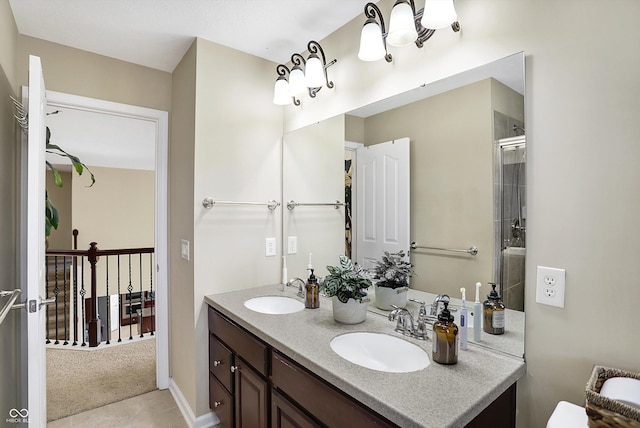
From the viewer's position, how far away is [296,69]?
1.97 m

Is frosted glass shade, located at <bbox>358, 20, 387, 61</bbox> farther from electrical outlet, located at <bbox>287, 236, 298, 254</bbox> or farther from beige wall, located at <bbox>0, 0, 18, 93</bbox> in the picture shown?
beige wall, located at <bbox>0, 0, 18, 93</bbox>

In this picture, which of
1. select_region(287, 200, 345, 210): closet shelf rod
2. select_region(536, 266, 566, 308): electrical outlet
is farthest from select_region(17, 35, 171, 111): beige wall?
select_region(536, 266, 566, 308): electrical outlet

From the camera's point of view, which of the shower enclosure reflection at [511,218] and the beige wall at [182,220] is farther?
the beige wall at [182,220]

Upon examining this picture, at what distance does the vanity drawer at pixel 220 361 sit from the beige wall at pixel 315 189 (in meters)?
0.66

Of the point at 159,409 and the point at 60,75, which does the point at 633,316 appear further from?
the point at 60,75

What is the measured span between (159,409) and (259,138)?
203 centimetres

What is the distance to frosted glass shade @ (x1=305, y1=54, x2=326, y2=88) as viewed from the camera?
1855 millimetres

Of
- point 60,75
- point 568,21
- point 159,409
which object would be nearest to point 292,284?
point 159,409

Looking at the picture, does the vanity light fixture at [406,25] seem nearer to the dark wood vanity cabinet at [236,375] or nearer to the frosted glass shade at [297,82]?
the frosted glass shade at [297,82]

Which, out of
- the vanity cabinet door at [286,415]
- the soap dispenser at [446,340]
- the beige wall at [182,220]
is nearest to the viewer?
the soap dispenser at [446,340]

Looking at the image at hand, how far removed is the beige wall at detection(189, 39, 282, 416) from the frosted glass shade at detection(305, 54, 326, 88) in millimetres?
517

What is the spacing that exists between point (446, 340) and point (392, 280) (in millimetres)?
509

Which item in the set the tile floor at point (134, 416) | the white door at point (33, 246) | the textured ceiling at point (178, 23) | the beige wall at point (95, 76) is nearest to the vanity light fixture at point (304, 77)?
the textured ceiling at point (178, 23)

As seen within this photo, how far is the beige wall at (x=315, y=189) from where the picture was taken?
1964mm
